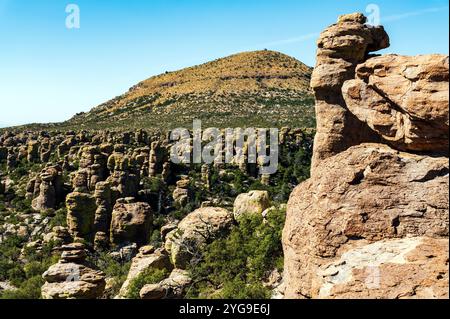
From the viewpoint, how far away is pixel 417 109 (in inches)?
380

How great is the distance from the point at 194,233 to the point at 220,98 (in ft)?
358

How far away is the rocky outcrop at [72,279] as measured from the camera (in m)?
17.2

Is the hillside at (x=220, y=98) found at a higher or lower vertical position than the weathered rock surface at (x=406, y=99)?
higher

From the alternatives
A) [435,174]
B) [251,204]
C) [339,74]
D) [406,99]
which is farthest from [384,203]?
[251,204]

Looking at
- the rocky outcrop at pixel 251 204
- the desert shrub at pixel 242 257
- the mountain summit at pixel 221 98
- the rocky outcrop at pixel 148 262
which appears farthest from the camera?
the mountain summit at pixel 221 98

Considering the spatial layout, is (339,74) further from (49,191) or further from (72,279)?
(49,191)

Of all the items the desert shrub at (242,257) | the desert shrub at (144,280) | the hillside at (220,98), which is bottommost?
the desert shrub at (144,280)

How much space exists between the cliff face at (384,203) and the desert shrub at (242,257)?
10324 millimetres

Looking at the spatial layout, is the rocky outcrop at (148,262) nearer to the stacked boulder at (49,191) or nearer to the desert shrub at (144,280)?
the desert shrub at (144,280)

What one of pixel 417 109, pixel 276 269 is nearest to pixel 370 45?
pixel 417 109

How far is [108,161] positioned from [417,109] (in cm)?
4617

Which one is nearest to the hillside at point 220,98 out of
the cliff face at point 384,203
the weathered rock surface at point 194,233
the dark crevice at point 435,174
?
the weathered rock surface at point 194,233

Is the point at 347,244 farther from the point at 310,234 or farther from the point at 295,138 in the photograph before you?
the point at 295,138

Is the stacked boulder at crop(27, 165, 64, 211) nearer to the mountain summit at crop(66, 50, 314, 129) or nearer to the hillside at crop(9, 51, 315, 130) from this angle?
the hillside at crop(9, 51, 315, 130)
